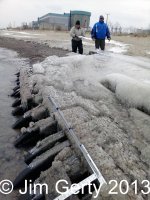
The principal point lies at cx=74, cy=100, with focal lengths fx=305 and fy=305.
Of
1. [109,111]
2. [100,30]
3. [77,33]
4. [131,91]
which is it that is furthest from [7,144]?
[77,33]

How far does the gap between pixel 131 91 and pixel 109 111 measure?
0.63m

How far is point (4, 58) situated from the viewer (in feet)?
52.1

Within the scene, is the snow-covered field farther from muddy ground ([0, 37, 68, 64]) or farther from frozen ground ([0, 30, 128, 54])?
frozen ground ([0, 30, 128, 54])

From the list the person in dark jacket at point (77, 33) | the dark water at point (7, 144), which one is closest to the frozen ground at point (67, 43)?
the person in dark jacket at point (77, 33)

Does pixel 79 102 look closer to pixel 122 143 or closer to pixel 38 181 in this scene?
pixel 122 143

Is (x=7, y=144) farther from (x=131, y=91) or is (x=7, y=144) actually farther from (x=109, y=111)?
(x=131, y=91)

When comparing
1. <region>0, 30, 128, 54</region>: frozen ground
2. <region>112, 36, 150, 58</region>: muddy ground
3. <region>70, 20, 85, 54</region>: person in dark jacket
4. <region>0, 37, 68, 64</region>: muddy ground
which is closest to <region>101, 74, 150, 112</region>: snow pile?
<region>70, 20, 85, 54</region>: person in dark jacket

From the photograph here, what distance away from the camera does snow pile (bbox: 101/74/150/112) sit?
16.6 ft

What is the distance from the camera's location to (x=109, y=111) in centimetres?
511

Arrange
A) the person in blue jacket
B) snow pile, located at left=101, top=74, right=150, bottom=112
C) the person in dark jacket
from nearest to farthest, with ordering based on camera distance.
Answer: snow pile, located at left=101, top=74, right=150, bottom=112 < the person in blue jacket < the person in dark jacket

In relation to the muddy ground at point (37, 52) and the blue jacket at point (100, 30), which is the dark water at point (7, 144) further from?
the muddy ground at point (37, 52)

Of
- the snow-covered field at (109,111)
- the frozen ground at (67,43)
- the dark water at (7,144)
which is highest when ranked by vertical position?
the snow-covered field at (109,111)

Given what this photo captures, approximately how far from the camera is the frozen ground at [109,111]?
3.54 meters

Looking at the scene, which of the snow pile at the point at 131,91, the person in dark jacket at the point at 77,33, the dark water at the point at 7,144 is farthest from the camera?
the person in dark jacket at the point at 77,33
